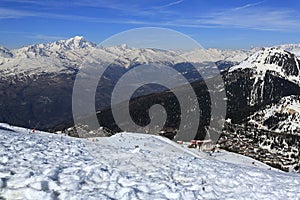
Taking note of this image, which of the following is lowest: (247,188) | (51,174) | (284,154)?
(284,154)

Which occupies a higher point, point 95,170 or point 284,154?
point 95,170

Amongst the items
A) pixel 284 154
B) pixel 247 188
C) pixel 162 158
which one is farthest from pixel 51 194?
pixel 284 154

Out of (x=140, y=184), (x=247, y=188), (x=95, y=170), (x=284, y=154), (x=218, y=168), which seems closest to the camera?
(x=140, y=184)

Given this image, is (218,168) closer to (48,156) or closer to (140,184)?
(140,184)

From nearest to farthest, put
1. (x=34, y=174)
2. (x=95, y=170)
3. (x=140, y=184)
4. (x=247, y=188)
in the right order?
1. (x=34, y=174)
2. (x=140, y=184)
3. (x=95, y=170)
4. (x=247, y=188)

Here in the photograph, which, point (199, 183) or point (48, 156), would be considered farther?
point (48, 156)

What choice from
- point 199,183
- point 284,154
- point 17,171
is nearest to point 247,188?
point 199,183

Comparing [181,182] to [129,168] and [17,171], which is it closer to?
[129,168]
